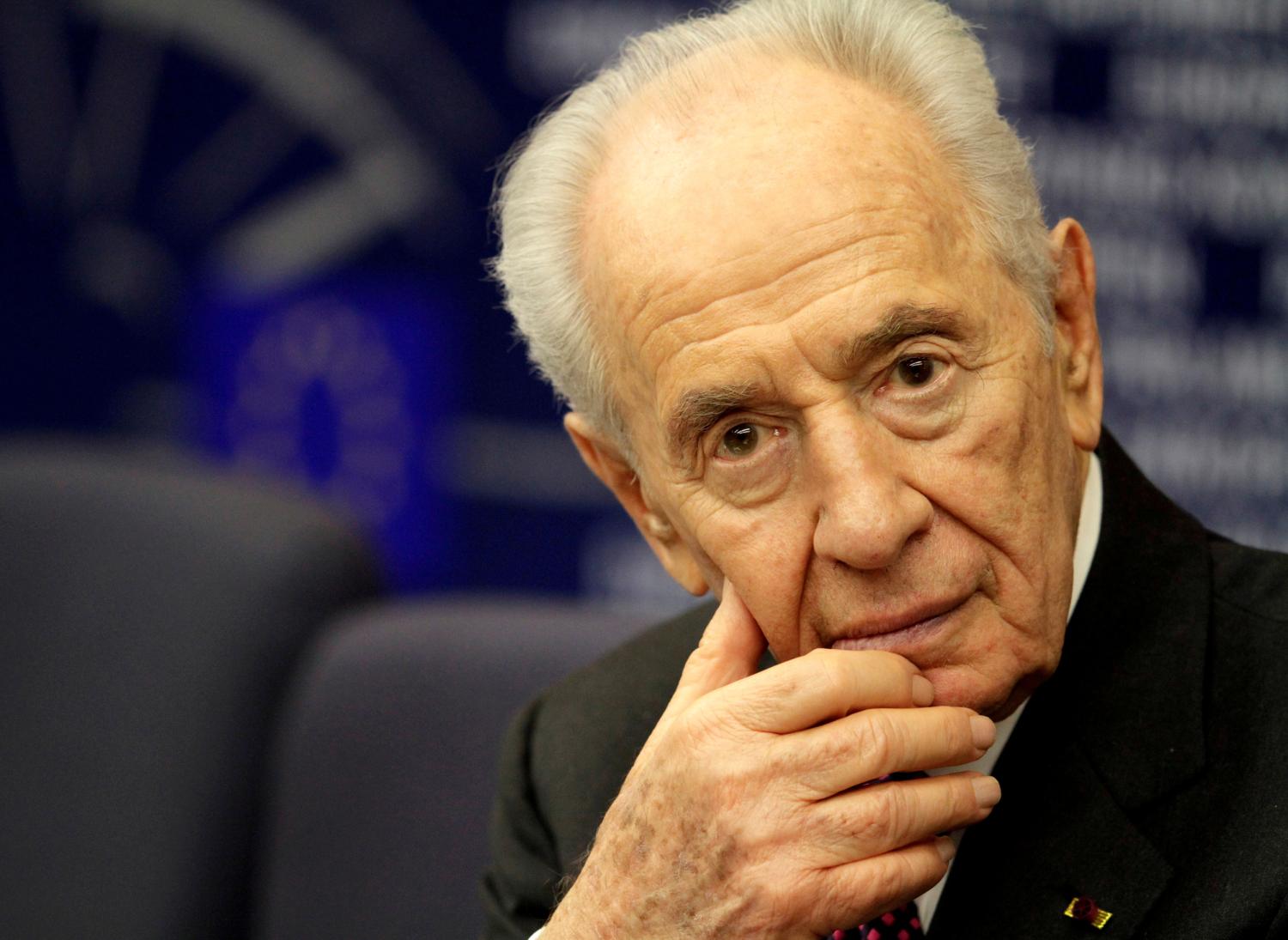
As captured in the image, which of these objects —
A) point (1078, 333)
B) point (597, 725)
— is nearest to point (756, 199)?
point (1078, 333)

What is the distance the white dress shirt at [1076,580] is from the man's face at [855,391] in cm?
11

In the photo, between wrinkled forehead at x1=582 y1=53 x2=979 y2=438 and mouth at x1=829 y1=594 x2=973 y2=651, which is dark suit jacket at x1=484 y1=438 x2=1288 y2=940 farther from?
wrinkled forehead at x1=582 y1=53 x2=979 y2=438

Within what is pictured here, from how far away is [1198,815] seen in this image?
175 cm

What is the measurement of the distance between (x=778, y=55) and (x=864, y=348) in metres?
0.48

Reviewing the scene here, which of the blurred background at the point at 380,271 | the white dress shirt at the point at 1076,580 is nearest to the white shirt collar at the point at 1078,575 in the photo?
the white dress shirt at the point at 1076,580

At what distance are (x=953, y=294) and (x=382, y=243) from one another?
8.62 feet

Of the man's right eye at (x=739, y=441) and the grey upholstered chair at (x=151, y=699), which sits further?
the grey upholstered chair at (x=151, y=699)

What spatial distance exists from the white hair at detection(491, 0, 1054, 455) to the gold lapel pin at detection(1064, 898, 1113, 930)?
2.25 ft

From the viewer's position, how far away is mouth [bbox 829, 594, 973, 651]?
1.73 metres

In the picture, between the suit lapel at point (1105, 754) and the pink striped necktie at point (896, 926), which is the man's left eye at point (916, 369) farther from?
the pink striped necktie at point (896, 926)

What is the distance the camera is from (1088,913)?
5.70 ft

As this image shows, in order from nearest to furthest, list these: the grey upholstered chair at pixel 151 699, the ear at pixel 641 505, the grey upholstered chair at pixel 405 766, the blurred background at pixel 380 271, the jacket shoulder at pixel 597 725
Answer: the ear at pixel 641 505
the jacket shoulder at pixel 597 725
the grey upholstered chair at pixel 405 766
the grey upholstered chair at pixel 151 699
the blurred background at pixel 380 271

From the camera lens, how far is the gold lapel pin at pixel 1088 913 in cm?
172

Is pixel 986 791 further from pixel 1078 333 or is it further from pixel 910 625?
pixel 1078 333
